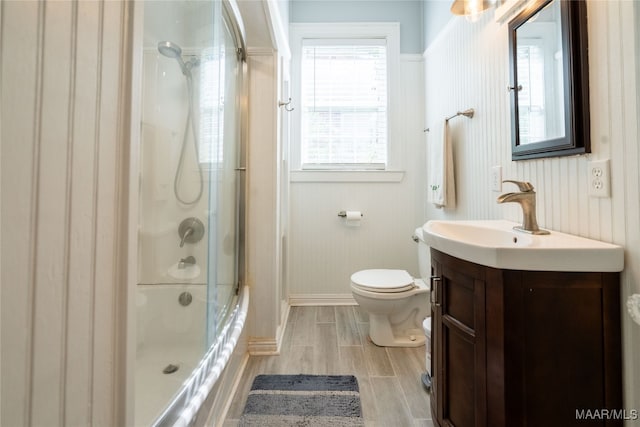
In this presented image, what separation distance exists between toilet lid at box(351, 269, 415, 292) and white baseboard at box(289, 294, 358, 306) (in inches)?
23.9

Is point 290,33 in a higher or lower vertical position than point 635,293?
higher

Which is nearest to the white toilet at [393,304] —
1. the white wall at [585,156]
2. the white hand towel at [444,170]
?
the white hand towel at [444,170]

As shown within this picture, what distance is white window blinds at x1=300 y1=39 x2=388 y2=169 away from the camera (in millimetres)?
2570

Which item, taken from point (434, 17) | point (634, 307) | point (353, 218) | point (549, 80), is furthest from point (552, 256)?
point (434, 17)

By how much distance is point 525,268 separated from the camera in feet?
2.55

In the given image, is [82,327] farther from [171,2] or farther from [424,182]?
[424,182]

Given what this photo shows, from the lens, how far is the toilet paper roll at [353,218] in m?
2.46

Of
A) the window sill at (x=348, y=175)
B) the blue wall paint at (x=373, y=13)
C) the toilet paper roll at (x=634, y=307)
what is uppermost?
the blue wall paint at (x=373, y=13)

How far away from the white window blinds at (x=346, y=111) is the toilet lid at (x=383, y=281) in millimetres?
998

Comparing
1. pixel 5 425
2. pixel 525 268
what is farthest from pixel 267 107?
pixel 5 425

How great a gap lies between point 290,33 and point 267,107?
115 centimetres

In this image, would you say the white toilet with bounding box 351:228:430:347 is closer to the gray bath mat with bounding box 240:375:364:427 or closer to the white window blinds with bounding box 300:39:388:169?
the gray bath mat with bounding box 240:375:364:427

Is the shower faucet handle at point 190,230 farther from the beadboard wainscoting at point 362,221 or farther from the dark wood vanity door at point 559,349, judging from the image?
the beadboard wainscoting at point 362,221

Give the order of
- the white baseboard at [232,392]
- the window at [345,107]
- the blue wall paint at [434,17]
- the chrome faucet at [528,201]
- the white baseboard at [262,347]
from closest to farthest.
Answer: the chrome faucet at [528,201], the white baseboard at [232,392], the white baseboard at [262,347], the blue wall paint at [434,17], the window at [345,107]
